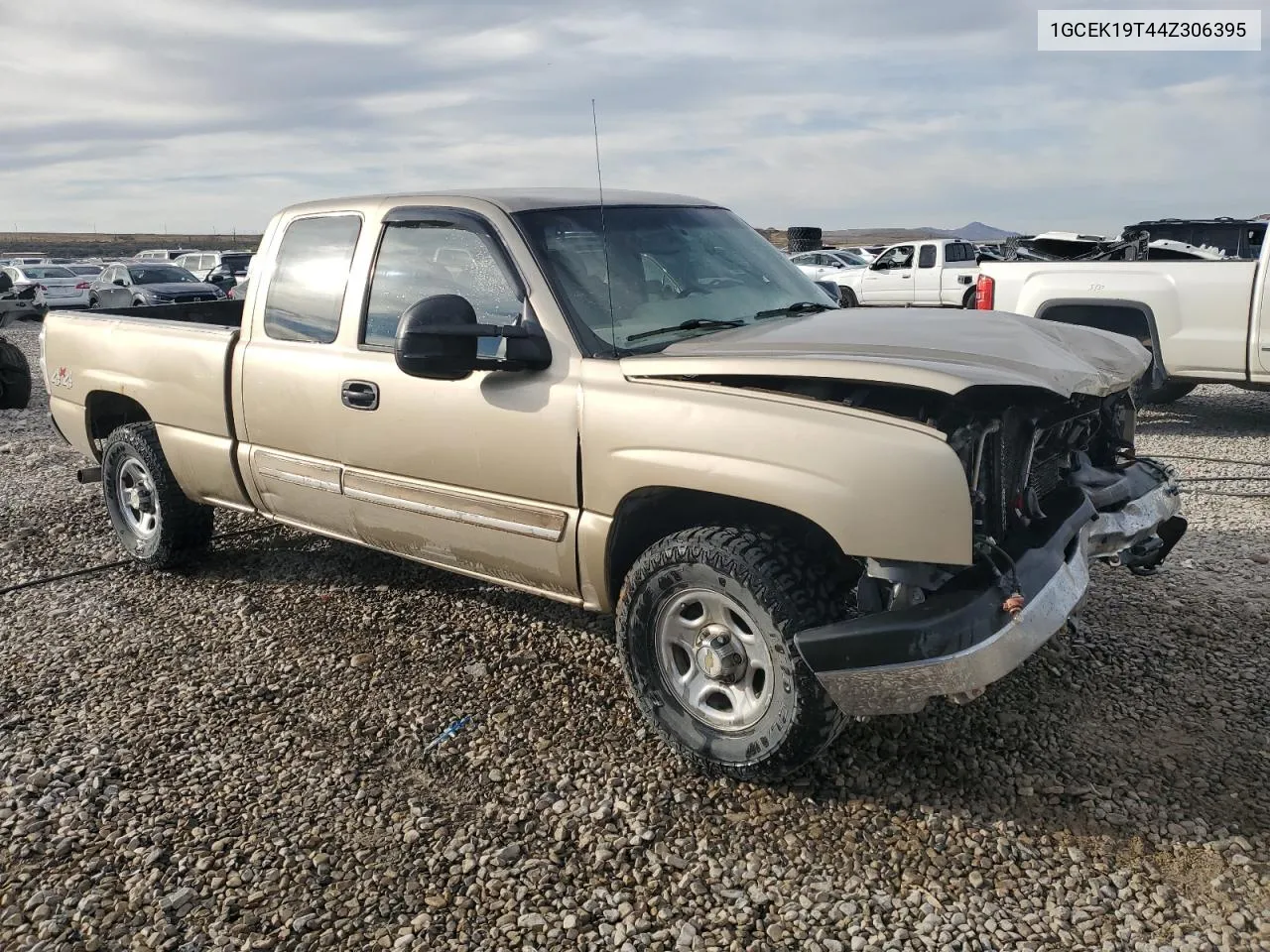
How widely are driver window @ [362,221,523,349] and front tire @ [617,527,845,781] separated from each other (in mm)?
1172

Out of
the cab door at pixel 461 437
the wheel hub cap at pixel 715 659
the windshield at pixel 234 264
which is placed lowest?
the wheel hub cap at pixel 715 659

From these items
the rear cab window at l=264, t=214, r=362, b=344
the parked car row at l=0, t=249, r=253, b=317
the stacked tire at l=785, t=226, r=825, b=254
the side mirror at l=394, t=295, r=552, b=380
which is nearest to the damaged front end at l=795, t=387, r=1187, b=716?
the side mirror at l=394, t=295, r=552, b=380

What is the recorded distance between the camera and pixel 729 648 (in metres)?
3.28

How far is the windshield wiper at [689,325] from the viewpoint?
371 centimetres

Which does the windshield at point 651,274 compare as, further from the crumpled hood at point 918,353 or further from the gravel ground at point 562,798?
the gravel ground at point 562,798

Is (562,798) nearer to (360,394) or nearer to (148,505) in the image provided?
(360,394)

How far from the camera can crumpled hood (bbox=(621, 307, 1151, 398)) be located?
9.55 ft

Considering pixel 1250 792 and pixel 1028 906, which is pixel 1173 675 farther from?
pixel 1028 906

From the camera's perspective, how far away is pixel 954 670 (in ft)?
9.16

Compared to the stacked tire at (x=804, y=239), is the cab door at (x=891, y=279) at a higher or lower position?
lower

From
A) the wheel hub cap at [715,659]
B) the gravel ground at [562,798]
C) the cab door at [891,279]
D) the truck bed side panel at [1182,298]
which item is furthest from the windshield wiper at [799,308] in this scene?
the cab door at [891,279]

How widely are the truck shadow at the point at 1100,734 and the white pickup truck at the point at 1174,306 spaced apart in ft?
12.2

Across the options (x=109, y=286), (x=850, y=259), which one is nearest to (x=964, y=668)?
(x=109, y=286)

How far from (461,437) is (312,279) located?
1.26 meters
